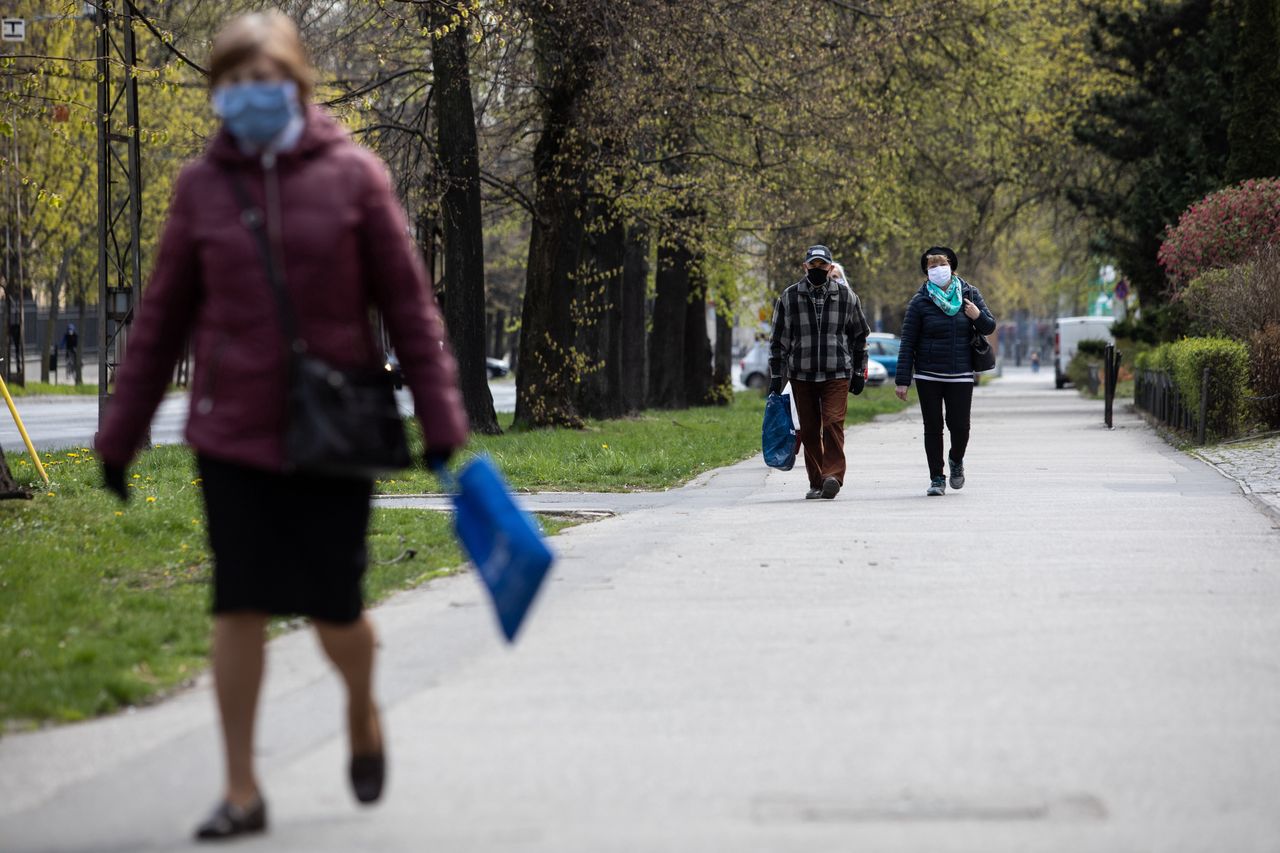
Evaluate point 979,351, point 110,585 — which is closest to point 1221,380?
point 979,351

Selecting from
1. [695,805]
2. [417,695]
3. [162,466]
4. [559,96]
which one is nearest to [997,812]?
[695,805]

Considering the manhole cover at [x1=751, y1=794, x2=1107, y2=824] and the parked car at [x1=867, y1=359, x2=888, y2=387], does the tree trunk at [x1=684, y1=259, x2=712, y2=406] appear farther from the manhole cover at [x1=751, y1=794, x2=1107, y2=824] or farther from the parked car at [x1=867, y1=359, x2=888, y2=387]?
the manhole cover at [x1=751, y1=794, x2=1107, y2=824]

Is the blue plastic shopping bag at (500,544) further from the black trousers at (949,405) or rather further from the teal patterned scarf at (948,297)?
the teal patterned scarf at (948,297)

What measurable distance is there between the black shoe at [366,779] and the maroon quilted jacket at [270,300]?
77 centimetres

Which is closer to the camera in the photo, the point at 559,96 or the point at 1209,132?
the point at 559,96

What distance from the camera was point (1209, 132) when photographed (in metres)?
30.3

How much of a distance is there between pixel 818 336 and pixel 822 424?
0.69m

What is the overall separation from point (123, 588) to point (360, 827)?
4567mm

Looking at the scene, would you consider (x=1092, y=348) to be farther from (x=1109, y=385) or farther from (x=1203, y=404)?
(x=1203, y=404)

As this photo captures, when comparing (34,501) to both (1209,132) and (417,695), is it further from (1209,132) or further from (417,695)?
(1209,132)

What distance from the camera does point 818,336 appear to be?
47.4 ft

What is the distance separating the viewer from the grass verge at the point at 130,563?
675 centimetres

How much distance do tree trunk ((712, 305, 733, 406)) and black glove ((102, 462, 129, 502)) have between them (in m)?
31.5

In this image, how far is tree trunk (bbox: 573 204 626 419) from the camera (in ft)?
88.7
